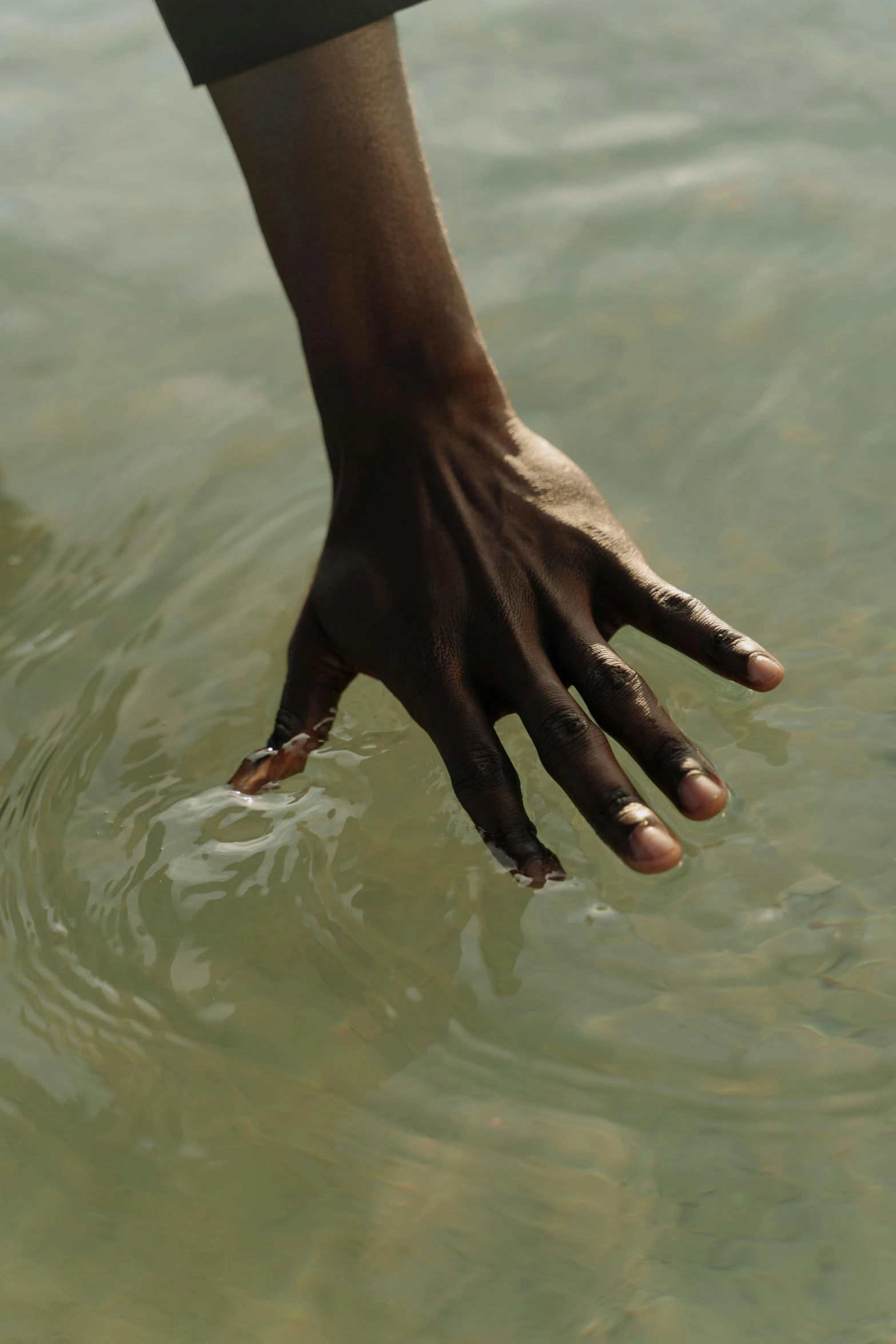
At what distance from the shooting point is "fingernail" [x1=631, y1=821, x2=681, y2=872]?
3.69 ft

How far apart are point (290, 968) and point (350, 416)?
25.3 inches

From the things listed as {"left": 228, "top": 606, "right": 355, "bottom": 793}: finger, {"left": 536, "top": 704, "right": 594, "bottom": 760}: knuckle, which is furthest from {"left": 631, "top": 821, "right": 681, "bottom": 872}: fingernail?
{"left": 228, "top": 606, "right": 355, "bottom": 793}: finger

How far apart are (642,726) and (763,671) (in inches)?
5.4

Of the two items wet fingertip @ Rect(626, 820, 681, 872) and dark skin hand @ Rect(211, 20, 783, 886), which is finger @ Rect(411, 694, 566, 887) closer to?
dark skin hand @ Rect(211, 20, 783, 886)

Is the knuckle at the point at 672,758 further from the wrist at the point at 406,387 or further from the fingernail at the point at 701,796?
Answer: the wrist at the point at 406,387

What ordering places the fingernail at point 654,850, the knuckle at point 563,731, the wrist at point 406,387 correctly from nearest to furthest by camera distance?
the fingernail at point 654,850, the knuckle at point 563,731, the wrist at point 406,387

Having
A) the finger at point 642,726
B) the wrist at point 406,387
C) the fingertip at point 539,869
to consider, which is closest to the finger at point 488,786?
the fingertip at point 539,869

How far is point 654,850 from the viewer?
113 cm

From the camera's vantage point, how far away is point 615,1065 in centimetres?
125

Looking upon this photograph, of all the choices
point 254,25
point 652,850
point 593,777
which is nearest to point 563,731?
point 593,777

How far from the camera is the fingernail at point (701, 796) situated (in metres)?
1.18

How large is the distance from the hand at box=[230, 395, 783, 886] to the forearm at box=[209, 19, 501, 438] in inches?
2.7

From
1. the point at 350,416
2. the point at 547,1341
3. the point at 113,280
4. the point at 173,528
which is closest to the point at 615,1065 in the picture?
the point at 547,1341

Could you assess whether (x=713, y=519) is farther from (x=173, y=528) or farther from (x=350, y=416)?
(x=173, y=528)
